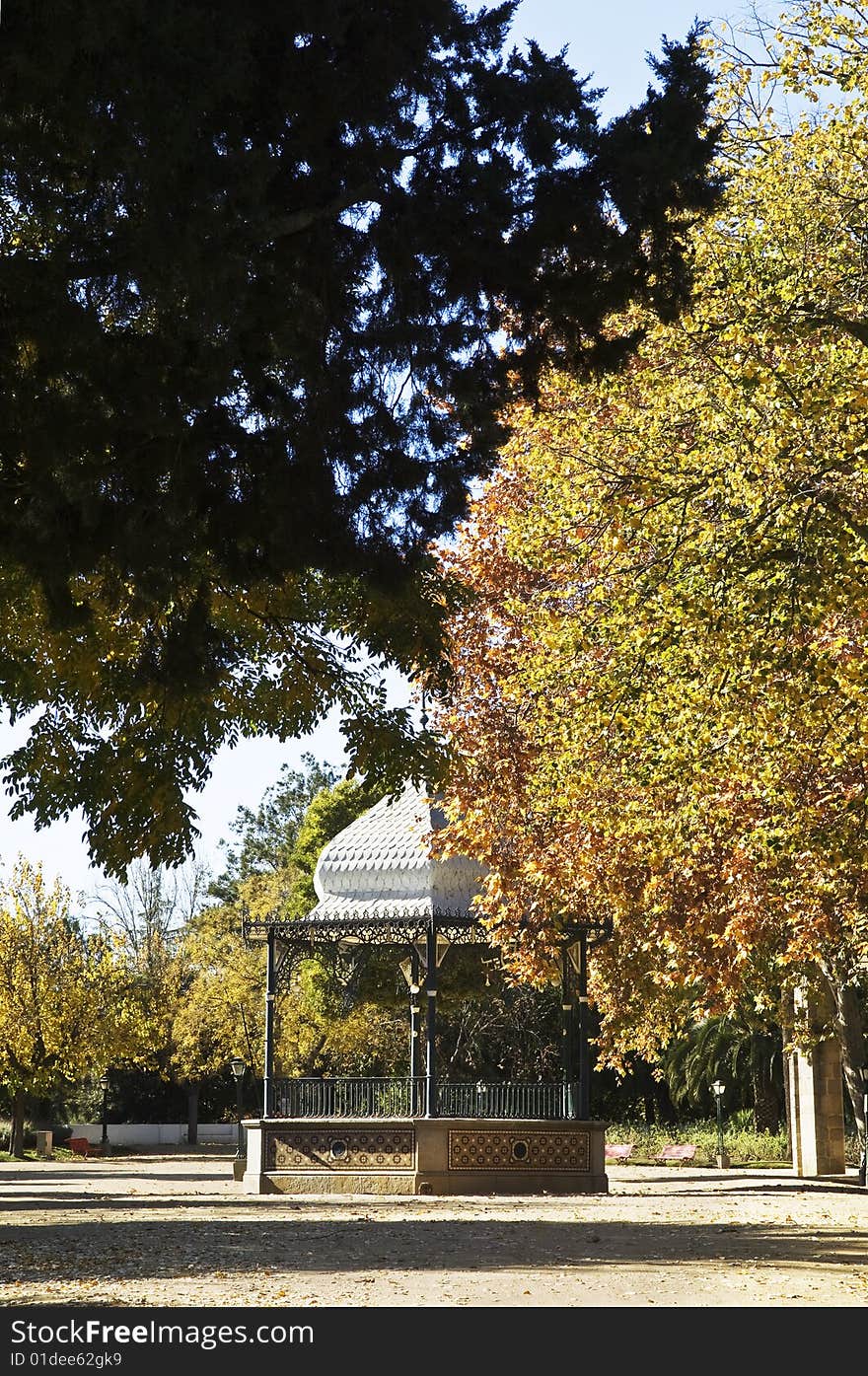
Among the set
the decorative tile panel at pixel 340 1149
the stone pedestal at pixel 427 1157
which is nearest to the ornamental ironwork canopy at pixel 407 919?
the stone pedestal at pixel 427 1157

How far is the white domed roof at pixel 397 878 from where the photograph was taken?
76.6 ft

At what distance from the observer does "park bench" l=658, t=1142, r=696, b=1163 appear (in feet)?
111

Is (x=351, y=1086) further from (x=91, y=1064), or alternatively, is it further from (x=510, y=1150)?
(x=91, y=1064)

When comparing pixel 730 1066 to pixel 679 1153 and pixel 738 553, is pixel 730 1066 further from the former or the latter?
pixel 738 553

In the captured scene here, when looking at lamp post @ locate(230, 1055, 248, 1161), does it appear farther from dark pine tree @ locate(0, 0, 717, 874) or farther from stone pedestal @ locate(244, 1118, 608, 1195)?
dark pine tree @ locate(0, 0, 717, 874)

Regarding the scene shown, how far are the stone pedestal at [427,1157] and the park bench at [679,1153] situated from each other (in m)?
11.7

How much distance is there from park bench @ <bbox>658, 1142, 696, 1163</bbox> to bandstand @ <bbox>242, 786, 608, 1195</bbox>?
10973 millimetres

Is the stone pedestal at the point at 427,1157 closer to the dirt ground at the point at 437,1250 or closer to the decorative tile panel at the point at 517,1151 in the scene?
the decorative tile panel at the point at 517,1151

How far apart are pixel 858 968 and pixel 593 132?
1691 centimetres

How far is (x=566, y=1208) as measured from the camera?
18.6 meters

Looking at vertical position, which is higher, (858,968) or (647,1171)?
(858,968)

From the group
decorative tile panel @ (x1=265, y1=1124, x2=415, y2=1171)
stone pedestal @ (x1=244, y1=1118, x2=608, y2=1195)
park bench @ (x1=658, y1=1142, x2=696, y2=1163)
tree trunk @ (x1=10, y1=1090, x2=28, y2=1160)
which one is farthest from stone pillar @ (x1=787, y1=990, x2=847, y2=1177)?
tree trunk @ (x1=10, y1=1090, x2=28, y2=1160)

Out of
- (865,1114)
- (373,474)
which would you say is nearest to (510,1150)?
(865,1114)

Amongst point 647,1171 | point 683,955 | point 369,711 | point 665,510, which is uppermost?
point 665,510
